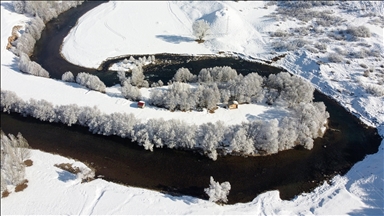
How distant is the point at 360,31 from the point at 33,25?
6709 cm

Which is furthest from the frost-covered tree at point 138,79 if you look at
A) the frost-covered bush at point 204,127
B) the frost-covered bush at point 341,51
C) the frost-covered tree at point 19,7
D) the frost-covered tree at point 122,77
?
the frost-covered tree at point 19,7

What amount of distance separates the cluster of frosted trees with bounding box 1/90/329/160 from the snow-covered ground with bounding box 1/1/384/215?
3724 millimetres

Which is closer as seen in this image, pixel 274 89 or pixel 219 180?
pixel 219 180

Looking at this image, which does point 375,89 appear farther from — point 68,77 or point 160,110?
point 68,77

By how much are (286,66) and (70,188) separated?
41.8 metres

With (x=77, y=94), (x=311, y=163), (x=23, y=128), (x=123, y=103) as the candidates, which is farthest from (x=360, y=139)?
(x=23, y=128)

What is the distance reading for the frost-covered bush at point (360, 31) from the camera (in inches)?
2534

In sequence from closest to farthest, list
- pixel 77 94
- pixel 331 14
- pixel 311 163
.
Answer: pixel 311 163 < pixel 77 94 < pixel 331 14

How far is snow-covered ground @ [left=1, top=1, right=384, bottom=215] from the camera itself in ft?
116

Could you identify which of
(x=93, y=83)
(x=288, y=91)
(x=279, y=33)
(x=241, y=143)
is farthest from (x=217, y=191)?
(x=279, y=33)

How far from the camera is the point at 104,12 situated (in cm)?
8038

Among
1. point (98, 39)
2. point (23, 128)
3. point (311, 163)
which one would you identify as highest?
point (98, 39)

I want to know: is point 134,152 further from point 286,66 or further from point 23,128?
point 286,66

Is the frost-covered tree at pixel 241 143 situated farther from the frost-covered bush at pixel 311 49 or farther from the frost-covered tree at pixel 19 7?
the frost-covered tree at pixel 19 7
